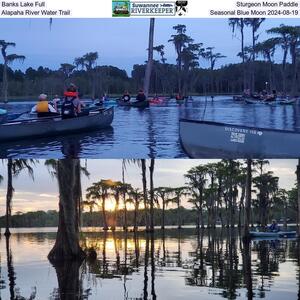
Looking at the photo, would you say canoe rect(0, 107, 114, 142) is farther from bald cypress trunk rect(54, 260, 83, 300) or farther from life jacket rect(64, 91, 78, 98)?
bald cypress trunk rect(54, 260, 83, 300)

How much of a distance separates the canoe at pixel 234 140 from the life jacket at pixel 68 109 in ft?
5.38

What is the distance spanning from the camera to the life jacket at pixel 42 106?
26.4ft

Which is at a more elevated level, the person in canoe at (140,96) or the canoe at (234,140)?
the person in canoe at (140,96)

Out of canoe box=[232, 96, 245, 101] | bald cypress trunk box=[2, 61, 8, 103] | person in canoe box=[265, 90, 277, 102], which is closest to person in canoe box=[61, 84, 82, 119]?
bald cypress trunk box=[2, 61, 8, 103]

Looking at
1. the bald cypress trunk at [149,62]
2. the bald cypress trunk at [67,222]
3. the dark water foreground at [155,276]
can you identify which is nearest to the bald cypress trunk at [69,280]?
the dark water foreground at [155,276]

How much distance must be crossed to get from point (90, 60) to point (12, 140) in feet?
6.53

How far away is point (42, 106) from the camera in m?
8.21

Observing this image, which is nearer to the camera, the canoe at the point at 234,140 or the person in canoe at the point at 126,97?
the canoe at the point at 234,140

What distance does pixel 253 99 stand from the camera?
888 cm

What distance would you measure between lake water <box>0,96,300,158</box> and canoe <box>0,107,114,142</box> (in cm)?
12

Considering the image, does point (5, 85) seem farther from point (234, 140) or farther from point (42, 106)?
point (234, 140)

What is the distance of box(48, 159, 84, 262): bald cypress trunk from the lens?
11.8 metres

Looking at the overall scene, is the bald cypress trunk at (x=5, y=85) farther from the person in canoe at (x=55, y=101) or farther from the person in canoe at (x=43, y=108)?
the person in canoe at (x=55, y=101)

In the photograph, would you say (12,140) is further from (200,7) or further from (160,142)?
(200,7)
